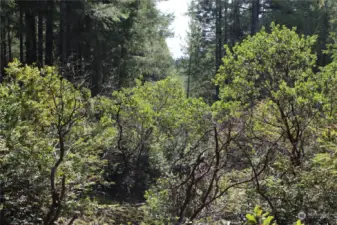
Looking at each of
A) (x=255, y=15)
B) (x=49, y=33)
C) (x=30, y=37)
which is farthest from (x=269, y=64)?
(x=255, y=15)

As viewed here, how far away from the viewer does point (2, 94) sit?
6.26 meters

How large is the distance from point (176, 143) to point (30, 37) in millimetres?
9783

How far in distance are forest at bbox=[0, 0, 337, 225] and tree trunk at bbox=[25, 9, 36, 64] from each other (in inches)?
4.9

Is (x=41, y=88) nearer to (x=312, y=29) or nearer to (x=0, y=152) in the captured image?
(x=0, y=152)

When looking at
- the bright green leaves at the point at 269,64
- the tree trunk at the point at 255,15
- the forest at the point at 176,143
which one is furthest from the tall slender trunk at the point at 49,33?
the tree trunk at the point at 255,15

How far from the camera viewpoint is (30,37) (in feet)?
54.9

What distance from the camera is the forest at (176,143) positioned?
499cm

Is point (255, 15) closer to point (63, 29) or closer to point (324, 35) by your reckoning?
point (324, 35)

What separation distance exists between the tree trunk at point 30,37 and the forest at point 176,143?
0.13 metres

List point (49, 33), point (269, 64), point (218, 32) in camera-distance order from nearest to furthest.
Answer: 1. point (269, 64)
2. point (49, 33)
3. point (218, 32)

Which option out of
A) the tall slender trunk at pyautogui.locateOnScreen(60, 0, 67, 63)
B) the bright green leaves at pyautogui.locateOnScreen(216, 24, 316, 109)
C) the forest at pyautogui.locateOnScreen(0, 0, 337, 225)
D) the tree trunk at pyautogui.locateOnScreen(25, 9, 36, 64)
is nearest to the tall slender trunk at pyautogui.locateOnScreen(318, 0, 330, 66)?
the forest at pyautogui.locateOnScreen(0, 0, 337, 225)

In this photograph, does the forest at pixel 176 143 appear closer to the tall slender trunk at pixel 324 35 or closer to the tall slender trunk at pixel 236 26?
the tall slender trunk at pixel 236 26

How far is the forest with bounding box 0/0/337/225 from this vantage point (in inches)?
196

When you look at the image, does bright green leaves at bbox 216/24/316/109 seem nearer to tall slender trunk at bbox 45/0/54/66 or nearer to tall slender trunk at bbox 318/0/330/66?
tall slender trunk at bbox 45/0/54/66
